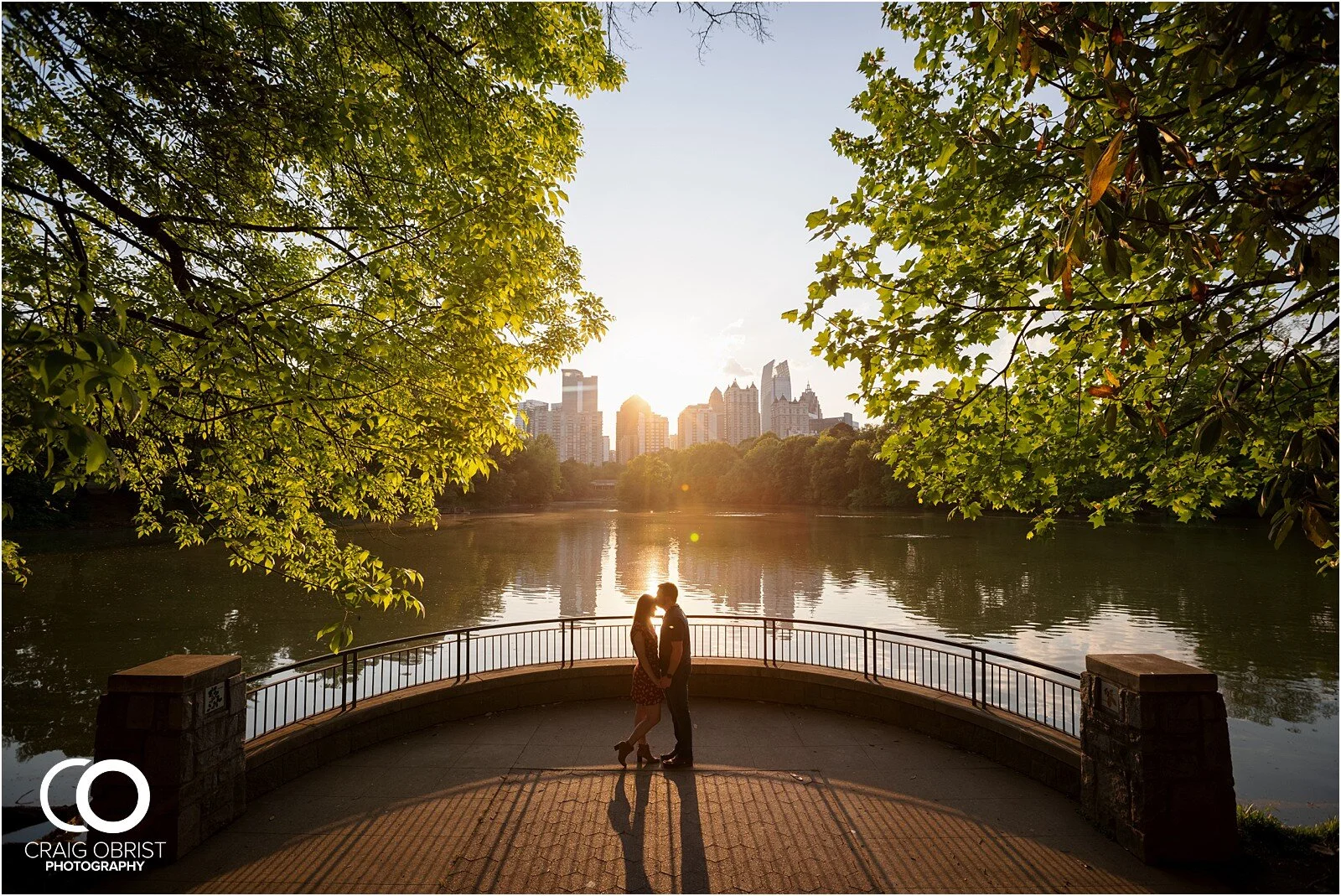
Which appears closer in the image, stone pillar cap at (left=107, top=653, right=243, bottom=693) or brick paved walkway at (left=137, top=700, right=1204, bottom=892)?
brick paved walkway at (left=137, top=700, right=1204, bottom=892)

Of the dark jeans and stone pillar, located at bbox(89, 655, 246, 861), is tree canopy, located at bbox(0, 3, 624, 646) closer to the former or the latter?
stone pillar, located at bbox(89, 655, 246, 861)

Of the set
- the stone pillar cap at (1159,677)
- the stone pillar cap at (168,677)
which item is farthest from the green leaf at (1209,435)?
the stone pillar cap at (168,677)

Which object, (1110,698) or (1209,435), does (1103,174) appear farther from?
(1110,698)

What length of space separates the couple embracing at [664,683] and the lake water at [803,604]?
4987 millimetres

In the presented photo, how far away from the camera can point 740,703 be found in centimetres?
964

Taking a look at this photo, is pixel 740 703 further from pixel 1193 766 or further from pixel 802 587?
pixel 802 587

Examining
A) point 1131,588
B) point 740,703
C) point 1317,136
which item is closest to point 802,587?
point 1131,588

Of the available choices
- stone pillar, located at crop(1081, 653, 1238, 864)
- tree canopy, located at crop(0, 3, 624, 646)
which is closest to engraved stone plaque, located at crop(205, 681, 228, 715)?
tree canopy, located at crop(0, 3, 624, 646)

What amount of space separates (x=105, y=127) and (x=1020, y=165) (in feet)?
25.6

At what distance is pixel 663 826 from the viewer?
5898 millimetres

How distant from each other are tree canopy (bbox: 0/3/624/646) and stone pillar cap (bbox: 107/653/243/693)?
3.37 ft

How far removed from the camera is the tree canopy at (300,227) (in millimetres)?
4645

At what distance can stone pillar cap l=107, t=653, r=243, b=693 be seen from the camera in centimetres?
541

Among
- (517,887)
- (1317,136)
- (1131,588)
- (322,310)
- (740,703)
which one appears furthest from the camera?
(1131,588)
